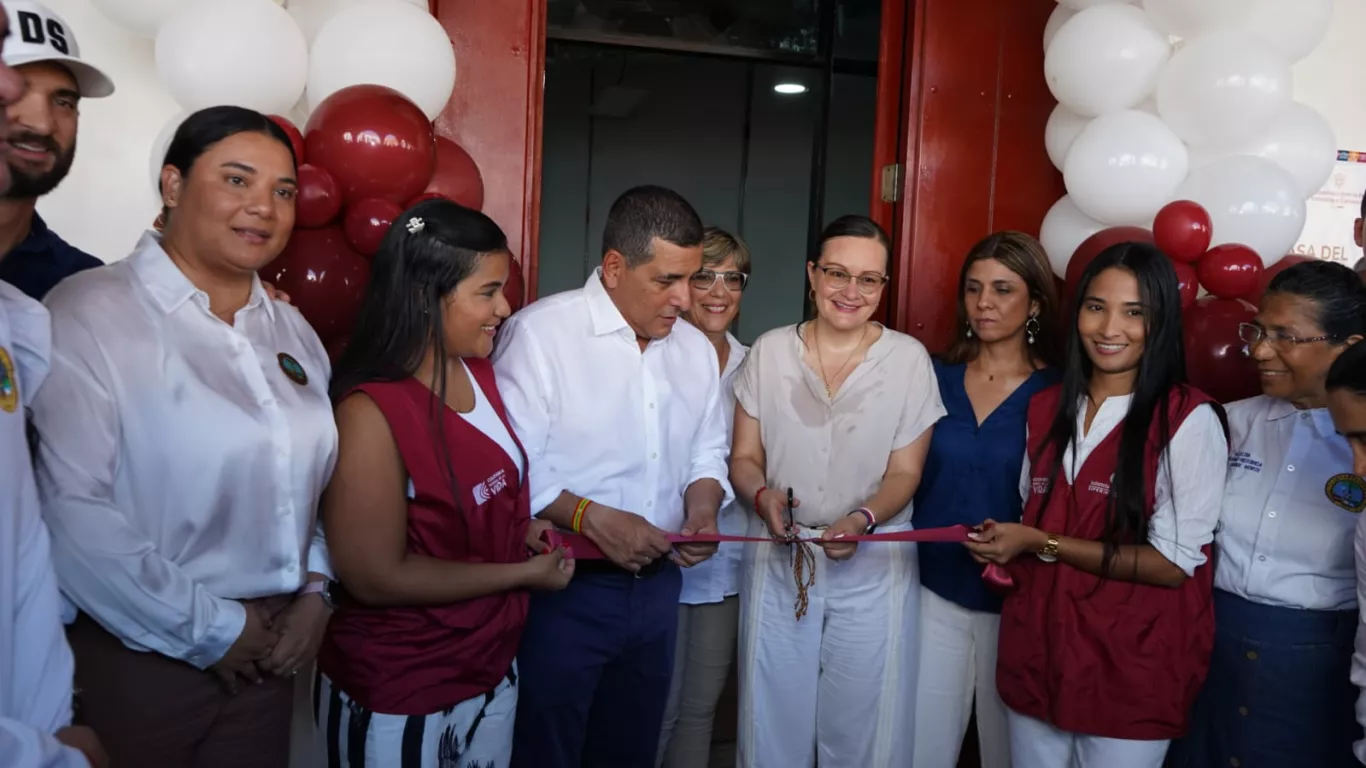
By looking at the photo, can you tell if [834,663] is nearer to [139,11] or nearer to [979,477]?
[979,477]

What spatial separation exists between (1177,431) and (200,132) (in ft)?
7.11

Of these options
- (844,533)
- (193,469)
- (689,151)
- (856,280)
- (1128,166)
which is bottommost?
(844,533)

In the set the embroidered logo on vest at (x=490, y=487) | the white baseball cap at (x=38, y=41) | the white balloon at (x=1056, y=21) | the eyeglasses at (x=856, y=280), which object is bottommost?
the embroidered logo on vest at (x=490, y=487)

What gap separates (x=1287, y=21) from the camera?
3016 millimetres

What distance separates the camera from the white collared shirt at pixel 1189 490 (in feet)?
7.37

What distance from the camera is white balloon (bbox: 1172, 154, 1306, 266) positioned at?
2861 mm

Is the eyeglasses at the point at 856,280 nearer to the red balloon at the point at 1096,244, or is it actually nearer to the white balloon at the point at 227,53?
the red balloon at the point at 1096,244

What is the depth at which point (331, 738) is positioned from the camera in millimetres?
1967

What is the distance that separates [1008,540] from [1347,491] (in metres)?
0.74

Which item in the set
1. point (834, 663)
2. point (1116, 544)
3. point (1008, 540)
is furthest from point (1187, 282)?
point (834, 663)

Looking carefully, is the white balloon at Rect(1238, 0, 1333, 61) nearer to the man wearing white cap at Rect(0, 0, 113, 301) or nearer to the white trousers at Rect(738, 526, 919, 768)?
the white trousers at Rect(738, 526, 919, 768)

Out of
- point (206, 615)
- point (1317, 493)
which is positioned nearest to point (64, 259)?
point (206, 615)

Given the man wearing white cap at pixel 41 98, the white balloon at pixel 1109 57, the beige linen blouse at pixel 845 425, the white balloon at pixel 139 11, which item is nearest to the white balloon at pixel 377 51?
the white balloon at pixel 139 11

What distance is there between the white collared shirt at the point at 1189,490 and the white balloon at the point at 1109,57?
4.12 feet
